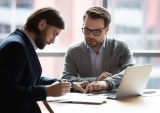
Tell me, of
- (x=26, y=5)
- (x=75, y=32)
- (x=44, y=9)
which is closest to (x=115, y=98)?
(x=44, y=9)

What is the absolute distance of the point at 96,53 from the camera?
2.65 metres

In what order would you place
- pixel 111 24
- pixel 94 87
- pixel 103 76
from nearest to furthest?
pixel 94 87 < pixel 103 76 < pixel 111 24

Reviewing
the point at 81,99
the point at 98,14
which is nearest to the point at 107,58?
the point at 98,14

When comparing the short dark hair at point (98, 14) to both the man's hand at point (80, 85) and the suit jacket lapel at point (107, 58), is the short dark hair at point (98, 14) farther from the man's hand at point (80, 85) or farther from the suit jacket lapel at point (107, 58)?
the man's hand at point (80, 85)

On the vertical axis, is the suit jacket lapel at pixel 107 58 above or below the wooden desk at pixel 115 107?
above

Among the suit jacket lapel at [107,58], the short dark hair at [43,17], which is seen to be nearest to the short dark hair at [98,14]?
the suit jacket lapel at [107,58]

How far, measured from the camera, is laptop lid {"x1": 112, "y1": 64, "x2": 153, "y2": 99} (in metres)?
2.04

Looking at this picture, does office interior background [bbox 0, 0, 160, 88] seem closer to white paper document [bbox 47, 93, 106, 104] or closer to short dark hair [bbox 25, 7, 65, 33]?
white paper document [bbox 47, 93, 106, 104]

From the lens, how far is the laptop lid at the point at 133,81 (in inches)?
80.3

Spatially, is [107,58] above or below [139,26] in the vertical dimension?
below

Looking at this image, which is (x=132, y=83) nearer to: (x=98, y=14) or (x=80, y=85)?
(x=80, y=85)

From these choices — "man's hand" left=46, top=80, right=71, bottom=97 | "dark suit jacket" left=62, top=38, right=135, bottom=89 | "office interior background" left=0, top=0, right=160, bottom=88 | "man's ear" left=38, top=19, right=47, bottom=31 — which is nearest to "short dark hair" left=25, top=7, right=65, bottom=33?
"man's ear" left=38, top=19, right=47, bottom=31

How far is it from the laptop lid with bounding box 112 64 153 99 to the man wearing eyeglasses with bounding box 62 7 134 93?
0.32 metres

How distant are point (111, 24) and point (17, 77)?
6.19ft
